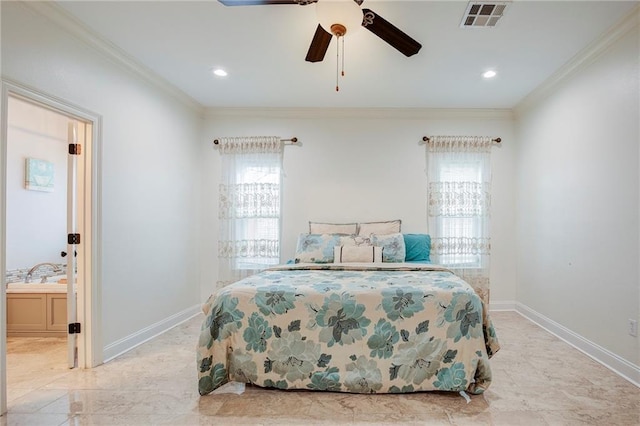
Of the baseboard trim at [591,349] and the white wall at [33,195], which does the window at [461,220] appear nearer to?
the baseboard trim at [591,349]

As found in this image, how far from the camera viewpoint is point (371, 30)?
1950mm

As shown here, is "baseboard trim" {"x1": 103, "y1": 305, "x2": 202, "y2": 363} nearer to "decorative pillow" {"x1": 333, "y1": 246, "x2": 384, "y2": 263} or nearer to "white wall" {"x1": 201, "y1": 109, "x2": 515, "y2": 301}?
"white wall" {"x1": 201, "y1": 109, "x2": 515, "y2": 301}

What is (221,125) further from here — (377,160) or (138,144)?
(377,160)

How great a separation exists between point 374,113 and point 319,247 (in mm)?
1932

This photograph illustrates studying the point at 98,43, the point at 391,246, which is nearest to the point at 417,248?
the point at 391,246

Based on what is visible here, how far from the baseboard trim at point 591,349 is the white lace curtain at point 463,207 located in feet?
2.08

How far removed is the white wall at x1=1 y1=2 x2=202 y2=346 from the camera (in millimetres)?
2041

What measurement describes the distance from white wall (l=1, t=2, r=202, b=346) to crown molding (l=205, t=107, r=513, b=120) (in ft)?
2.12

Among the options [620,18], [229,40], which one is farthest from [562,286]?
[229,40]

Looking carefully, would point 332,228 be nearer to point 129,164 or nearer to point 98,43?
point 129,164

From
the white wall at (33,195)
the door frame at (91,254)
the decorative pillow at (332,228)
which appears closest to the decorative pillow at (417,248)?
the decorative pillow at (332,228)

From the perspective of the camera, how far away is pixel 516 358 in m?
2.57

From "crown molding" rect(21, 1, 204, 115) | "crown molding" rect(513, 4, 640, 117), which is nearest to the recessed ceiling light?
"crown molding" rect(21, 1, 204, 115)

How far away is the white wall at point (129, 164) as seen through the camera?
2041 millimetres
